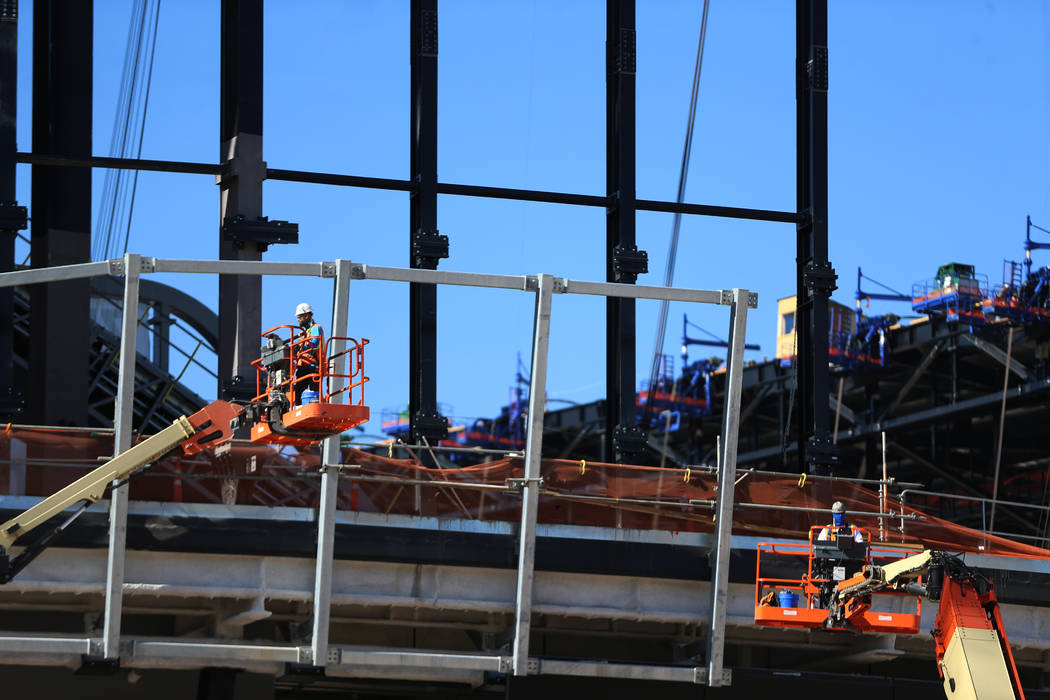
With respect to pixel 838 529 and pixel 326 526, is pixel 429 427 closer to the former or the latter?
pixel 326 526

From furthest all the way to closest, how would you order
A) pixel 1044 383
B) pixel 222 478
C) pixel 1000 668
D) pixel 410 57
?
pixel 1044 383 → pixel 410 57 → pixel 222 478 → pixel 1000 668

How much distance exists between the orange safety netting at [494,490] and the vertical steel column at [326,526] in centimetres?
38

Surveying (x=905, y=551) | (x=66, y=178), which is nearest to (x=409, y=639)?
(x=905, y=551)

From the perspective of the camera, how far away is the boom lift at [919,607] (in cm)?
1962

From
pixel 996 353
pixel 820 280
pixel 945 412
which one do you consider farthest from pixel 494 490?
pixel 945 412

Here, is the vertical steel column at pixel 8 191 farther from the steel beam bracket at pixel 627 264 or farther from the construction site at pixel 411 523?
the steel beam bracket at pixel 627 264

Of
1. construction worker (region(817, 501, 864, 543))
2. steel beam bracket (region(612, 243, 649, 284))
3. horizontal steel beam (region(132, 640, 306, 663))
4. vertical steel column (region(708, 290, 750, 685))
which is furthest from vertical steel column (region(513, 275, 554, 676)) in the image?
steel beam bracket (region(612, 243, 649, 284))

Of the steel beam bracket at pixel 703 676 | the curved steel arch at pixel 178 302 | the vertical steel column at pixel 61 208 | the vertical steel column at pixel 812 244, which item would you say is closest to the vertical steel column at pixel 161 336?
the curved steel arch at pixel 178 302

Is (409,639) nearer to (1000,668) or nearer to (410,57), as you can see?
(1000,668)

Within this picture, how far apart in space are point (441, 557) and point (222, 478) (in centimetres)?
314

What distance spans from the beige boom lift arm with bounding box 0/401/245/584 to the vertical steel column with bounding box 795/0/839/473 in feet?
45.8

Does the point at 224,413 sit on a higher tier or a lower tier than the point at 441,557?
higher

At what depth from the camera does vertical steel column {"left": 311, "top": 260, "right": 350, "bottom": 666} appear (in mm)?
20594

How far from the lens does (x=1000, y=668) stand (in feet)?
64.3
